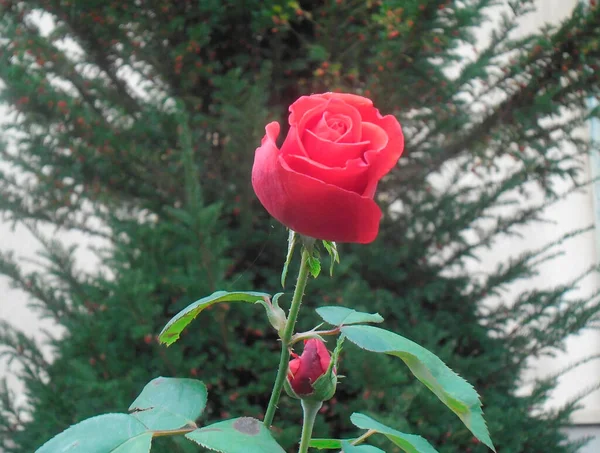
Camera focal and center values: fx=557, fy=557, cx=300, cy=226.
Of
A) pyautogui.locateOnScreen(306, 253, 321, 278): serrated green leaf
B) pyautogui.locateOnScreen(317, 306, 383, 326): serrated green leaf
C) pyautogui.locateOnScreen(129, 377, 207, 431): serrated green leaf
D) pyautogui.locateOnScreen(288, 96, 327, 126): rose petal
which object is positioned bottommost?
pyautogui.locateOnScreen(129, 377, 207, 431): serrated green leaf

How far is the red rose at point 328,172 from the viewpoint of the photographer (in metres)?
0.20

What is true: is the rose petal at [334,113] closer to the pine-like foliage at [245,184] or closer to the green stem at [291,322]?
the green stem at [291,322]

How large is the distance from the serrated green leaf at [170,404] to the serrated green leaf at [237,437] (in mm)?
38

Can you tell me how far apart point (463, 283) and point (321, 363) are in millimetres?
761

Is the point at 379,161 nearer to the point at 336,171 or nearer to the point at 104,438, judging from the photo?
the point at 336,171

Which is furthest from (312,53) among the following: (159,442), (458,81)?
(159,442)

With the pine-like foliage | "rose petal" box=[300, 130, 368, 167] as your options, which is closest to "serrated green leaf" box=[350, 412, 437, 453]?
"rose petal" box=[300, 130, 368, 167]

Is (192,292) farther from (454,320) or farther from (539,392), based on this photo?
(539,392)

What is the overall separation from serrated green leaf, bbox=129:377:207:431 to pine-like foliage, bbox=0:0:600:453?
15.4 inches

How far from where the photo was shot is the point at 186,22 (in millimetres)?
936

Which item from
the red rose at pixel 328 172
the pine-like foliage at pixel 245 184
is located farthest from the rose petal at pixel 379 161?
the pine-like foliage at pixel 245 184

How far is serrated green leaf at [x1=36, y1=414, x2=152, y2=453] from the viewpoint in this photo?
0.76 feet

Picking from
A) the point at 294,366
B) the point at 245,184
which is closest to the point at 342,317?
the point at 294,366

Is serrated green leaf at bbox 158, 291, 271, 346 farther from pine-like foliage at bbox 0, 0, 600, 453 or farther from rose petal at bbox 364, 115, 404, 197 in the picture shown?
pine-like foliage at bbox 0, 0, 600, 453
